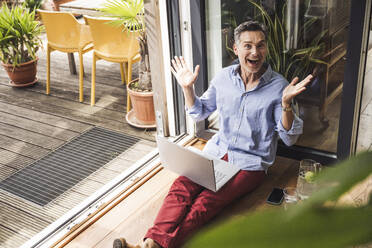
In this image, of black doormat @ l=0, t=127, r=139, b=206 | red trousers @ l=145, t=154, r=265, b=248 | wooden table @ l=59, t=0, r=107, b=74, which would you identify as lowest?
black doormat @ l=0, t=127, r=139, b=206

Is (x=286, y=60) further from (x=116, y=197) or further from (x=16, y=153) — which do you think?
(x=16, y=153)

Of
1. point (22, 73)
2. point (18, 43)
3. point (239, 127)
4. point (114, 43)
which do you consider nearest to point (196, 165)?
point (239, 127)

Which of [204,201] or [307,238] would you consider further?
[204,201]

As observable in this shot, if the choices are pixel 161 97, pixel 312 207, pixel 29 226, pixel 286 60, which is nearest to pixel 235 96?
pixel 286 60

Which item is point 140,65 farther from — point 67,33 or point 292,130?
point 292,130

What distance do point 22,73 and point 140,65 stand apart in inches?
68.6

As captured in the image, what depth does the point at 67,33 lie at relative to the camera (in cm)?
422

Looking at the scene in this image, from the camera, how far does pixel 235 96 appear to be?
2434 millimetres

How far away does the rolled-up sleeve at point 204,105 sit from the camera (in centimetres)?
259

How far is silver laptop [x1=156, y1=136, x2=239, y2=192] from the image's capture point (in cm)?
222

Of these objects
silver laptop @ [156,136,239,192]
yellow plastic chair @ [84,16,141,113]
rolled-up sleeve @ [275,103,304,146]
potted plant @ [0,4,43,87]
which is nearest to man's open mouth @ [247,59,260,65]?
rolled-up sleeve @ [275,103,304,146]

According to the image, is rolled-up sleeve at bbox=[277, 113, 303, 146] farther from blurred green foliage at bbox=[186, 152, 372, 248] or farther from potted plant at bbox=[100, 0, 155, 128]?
blurred green foliage at bbox=[186, 152, 372, 248]

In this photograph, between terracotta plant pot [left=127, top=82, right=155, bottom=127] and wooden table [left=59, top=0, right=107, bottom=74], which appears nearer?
terracotta plant pot [left=127, top=82, right=155, bottom=127]

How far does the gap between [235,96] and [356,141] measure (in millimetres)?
763
